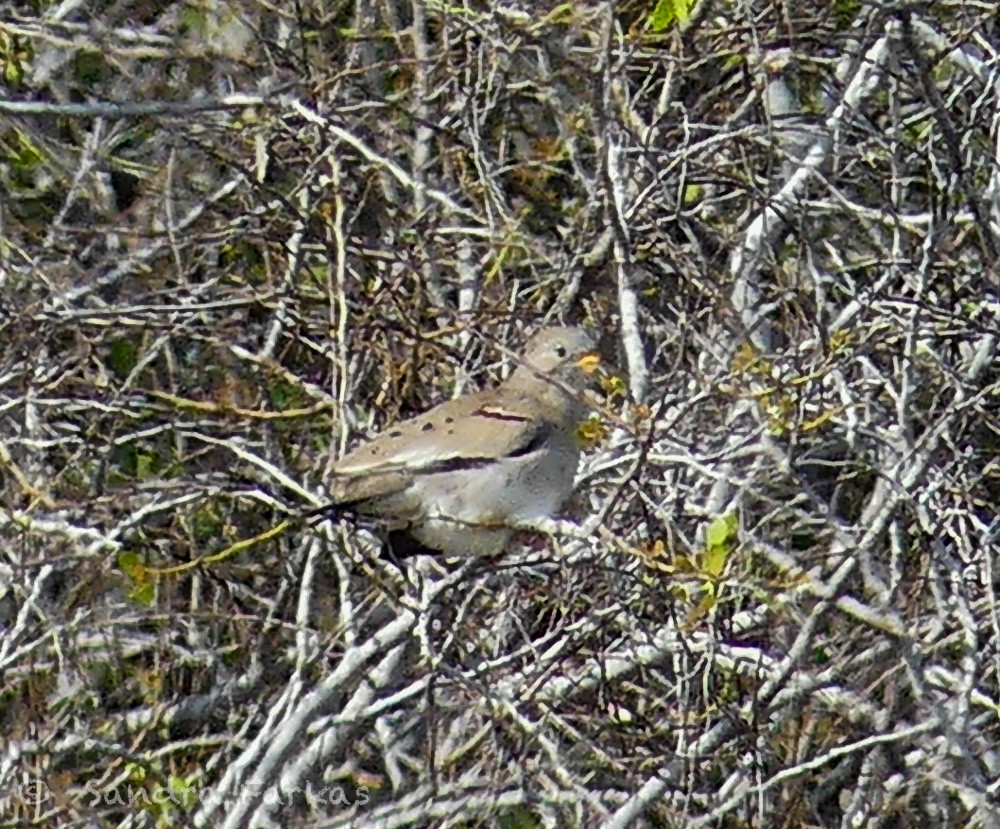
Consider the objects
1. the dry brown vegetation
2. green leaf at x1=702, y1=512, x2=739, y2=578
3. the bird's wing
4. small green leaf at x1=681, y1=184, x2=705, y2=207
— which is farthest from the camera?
small green leaf at x1=681, y1=184, x2=705, y2=207

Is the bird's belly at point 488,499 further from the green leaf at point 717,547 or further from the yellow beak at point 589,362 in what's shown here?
the green leaf at point 717,547

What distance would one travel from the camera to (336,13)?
8875 millimetres

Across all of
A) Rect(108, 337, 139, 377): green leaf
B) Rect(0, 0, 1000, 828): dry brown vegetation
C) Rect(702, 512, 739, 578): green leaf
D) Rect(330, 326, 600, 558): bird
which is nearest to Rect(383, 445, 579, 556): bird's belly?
Rect(330, 326, 600, 558): bird

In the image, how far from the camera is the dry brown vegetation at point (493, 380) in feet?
21.1

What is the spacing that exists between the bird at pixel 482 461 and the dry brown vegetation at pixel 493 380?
0.45 ft

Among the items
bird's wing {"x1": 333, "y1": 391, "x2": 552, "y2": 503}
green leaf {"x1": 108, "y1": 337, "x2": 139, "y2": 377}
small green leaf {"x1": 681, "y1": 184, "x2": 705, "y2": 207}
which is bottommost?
green leaf {"x1": 108, "y1": 337, "x2": 139, "y2": 377}

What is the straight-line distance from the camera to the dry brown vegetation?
6438mm

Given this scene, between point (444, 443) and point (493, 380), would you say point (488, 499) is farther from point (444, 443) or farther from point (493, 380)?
point (493, 380)

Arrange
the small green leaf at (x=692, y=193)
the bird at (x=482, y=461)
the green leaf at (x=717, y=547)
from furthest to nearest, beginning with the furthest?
the small green leaf at (x=692, y=193) → the bird at (x=482, y=461) → the green leaf at (x=717, y=547)

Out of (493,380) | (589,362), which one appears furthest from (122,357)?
(589,362)

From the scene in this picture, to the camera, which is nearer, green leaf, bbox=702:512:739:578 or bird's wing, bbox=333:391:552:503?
green leaf, bbox=702:512:739:578

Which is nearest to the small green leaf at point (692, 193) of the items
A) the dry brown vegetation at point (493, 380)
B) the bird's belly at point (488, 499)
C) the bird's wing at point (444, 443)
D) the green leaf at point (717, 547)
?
the dry brown vegetation at point (493, 380)

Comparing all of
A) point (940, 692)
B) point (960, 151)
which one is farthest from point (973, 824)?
point (960, 151)

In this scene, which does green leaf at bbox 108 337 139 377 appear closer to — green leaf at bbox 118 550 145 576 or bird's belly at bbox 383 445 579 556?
bird's belly at bbox 383 445 579 556
